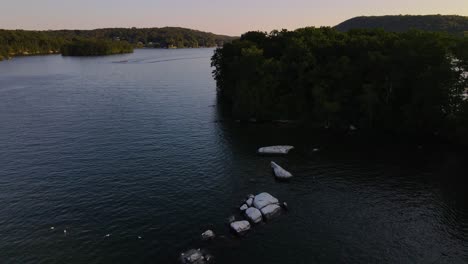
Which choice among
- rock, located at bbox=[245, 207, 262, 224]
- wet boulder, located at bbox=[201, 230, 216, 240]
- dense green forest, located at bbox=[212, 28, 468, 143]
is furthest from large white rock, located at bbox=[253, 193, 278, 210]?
dense green forest, located at bbox=[212, 28, 468, 143]

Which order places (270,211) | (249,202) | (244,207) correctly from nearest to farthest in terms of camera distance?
(270,211)
(244,207)
(249,202)

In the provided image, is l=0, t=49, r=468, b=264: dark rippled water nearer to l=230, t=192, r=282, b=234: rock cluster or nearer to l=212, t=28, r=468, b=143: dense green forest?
l=230, t=192, r=282, b=234: rock cluster

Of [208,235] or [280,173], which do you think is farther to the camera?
[280,173]

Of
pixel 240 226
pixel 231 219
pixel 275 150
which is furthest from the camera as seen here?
pixel 275 150

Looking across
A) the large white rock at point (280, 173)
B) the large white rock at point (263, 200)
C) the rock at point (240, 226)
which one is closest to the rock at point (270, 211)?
the large white rock at point (263, 200)

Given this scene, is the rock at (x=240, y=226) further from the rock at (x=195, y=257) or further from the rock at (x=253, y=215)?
the rock at (x=195, y=257)

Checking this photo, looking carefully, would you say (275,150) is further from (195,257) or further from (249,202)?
(195,257)

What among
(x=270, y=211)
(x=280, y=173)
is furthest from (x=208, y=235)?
(x=280, y=173)

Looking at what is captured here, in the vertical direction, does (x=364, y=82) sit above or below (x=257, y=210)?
above
